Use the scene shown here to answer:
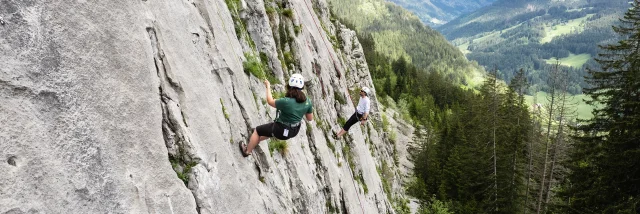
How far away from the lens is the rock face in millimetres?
5266

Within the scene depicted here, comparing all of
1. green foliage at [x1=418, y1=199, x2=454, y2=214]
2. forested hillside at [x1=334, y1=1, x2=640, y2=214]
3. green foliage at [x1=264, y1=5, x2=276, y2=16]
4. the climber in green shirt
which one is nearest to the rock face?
the climber in green shirt

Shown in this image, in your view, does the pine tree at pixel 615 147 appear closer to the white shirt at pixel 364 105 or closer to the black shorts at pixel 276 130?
the white shirt at pixel 364 105

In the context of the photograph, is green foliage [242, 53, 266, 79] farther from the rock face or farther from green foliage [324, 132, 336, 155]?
green foliage [324, 132, 336, 155]

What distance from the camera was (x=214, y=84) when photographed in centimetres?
998

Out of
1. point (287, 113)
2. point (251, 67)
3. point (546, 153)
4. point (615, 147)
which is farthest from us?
point (546, 153)

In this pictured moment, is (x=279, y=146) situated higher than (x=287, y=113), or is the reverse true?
(x=287, y=113)

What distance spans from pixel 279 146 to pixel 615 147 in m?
23.2

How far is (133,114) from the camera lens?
261 inches

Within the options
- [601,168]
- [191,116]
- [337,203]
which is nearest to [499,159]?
[601,168]

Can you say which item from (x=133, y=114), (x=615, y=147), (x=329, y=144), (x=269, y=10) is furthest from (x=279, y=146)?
(x=615, y=147)

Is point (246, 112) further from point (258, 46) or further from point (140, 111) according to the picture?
point (258, 46)

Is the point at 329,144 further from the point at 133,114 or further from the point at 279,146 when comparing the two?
the point at 133,114

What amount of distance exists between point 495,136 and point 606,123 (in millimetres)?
19383

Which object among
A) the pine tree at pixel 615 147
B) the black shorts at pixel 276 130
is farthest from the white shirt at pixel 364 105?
the pine tree at pixel 615 147
